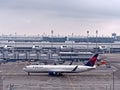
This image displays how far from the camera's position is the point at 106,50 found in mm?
153125

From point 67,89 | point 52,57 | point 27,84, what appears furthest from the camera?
point 52,57

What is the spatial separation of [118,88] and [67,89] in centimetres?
776

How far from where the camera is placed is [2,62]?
3664 inches

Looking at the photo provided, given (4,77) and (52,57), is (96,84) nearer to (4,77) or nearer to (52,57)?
(4,77)

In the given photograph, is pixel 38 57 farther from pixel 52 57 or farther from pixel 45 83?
pixel 45 83

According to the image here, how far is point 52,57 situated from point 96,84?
49147 millimetres

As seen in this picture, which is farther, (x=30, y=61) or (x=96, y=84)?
(x=30, y=61)

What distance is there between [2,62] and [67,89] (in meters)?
50.5

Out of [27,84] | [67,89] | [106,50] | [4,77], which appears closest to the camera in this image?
[67,89]

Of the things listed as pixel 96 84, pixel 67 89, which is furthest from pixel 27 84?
pixel 96 84

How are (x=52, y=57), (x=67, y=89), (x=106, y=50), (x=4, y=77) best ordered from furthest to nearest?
(x=106, y=50) < (x=52, y=57) < (x=4, y=77) < (x=67, y=89)

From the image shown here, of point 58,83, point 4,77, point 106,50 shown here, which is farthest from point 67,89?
point 106,50

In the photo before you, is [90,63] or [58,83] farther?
[90,63]

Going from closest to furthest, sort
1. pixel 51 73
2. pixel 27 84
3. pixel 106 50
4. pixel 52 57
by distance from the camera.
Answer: pixel 27 84, pixel 51 73, pixel 52 57, pixel 106 50
